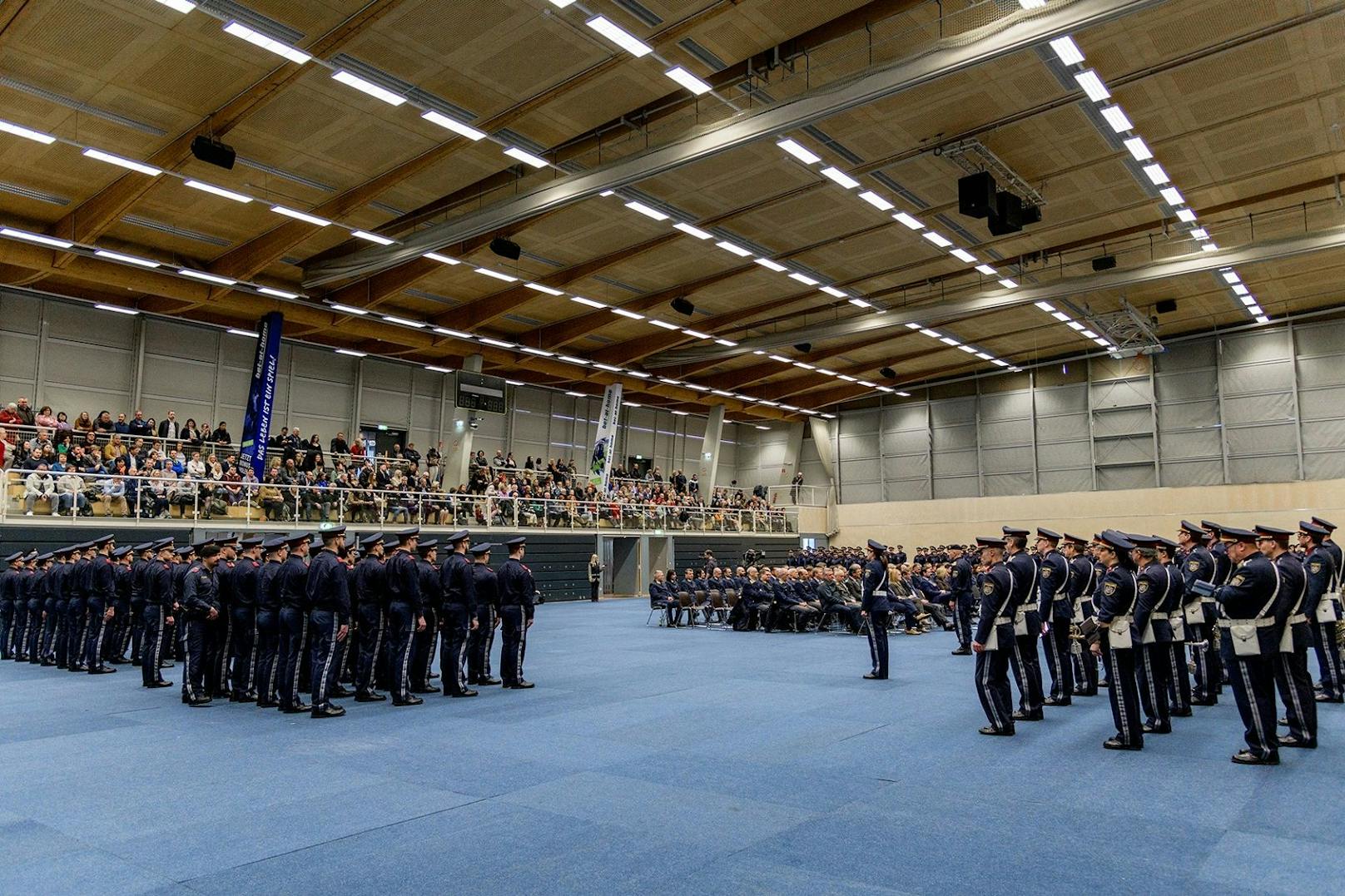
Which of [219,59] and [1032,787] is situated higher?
[219,59]

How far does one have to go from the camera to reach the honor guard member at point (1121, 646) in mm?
7129

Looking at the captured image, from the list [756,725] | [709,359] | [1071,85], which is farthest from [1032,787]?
[709,359]

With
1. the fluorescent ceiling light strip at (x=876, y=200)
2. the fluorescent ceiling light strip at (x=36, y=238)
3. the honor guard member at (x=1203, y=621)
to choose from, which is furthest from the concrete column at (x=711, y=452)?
the honor guard member at (x=1203, y=621)

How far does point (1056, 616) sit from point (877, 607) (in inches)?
93.4

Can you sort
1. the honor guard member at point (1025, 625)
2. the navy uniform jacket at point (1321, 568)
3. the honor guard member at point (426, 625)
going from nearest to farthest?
the honor guard member at point (1025, 625), the navy uniform jacket at point (1321, 568), the honor guard member at point (426, 625)

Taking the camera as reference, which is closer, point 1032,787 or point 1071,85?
point 1032,787

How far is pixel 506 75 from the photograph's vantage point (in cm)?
1321

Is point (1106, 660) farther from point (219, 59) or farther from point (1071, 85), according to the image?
point (219, 59)

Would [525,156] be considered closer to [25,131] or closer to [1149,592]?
[25,131]

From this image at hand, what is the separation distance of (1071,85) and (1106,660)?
9.74 metres

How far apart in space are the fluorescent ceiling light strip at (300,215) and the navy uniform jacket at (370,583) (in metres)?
10.5

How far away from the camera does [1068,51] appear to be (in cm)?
1197

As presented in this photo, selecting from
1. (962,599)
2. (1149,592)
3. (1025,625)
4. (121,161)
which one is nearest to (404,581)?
(1025,625)

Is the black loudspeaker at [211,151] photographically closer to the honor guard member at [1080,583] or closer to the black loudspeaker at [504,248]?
the black loudspeaker at [504,248]
